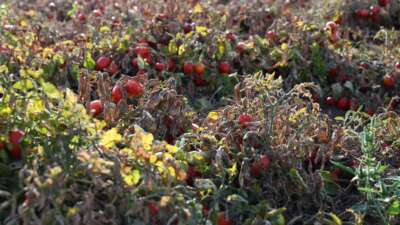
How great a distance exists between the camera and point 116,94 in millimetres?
2473

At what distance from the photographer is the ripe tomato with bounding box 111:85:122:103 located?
246cm

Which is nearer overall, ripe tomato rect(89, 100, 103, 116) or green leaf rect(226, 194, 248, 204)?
green leaf rect(226, 194, 248, 204)

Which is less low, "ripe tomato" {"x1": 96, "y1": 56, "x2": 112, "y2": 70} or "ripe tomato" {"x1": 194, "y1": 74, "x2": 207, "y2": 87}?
"ripe tomato" {"x1": 96, "y1": 56, "x2": 112, "y2": 70}

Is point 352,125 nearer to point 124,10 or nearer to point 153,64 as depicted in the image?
point 153,64

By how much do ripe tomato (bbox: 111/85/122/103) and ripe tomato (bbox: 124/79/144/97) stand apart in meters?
0.03

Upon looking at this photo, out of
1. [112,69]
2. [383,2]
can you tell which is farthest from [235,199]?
[383,2]

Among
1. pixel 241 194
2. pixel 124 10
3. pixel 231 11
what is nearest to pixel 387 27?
pixel 231 11

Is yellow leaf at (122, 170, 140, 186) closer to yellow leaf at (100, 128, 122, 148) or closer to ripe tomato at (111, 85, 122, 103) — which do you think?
yellow leaf at (100, 128, 122, 148)

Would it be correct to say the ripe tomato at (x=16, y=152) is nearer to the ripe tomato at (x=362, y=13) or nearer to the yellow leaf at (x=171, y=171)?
the yellow leaf at (x=171, y=171)

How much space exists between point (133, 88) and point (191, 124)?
262 mm

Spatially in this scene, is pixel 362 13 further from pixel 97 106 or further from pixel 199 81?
pixel 97 106

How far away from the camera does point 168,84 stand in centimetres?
256

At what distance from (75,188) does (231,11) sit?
256 cm

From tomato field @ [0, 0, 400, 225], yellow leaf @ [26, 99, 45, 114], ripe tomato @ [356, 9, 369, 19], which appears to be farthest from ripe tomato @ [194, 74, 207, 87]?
ripe tomato @ [356, 9, 369, 19]
